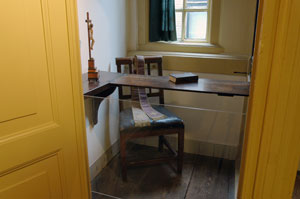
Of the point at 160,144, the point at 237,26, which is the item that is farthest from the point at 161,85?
the point at 237,26

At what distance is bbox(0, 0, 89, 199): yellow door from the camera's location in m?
0.75

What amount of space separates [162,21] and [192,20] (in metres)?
0.30

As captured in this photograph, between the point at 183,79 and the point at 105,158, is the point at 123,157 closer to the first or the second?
the point at 105,158

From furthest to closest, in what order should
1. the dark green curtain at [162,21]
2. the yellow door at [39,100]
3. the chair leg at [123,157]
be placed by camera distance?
the dark green curtain at [162,21] < the chair leg at [123,157] < the yellow door at [39,100]

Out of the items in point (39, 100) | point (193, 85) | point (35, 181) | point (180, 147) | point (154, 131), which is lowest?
point (180, 147)

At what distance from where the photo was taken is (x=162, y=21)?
2445mm

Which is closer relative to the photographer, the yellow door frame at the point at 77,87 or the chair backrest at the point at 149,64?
the yellow door frame at the point at 77,87

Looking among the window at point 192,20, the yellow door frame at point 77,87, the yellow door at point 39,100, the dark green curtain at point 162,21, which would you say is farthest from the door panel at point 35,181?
the window at point 192,20

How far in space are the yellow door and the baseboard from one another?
3.02 ft

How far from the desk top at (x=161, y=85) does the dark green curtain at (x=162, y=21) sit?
2.23ft

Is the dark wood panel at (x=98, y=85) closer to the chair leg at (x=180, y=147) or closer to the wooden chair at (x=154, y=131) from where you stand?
the wooden chair at (x=154, y=131)

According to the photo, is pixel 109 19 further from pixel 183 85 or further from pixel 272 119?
pixel 272 119

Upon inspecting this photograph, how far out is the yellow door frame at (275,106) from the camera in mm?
577

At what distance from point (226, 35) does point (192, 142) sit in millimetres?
1031
